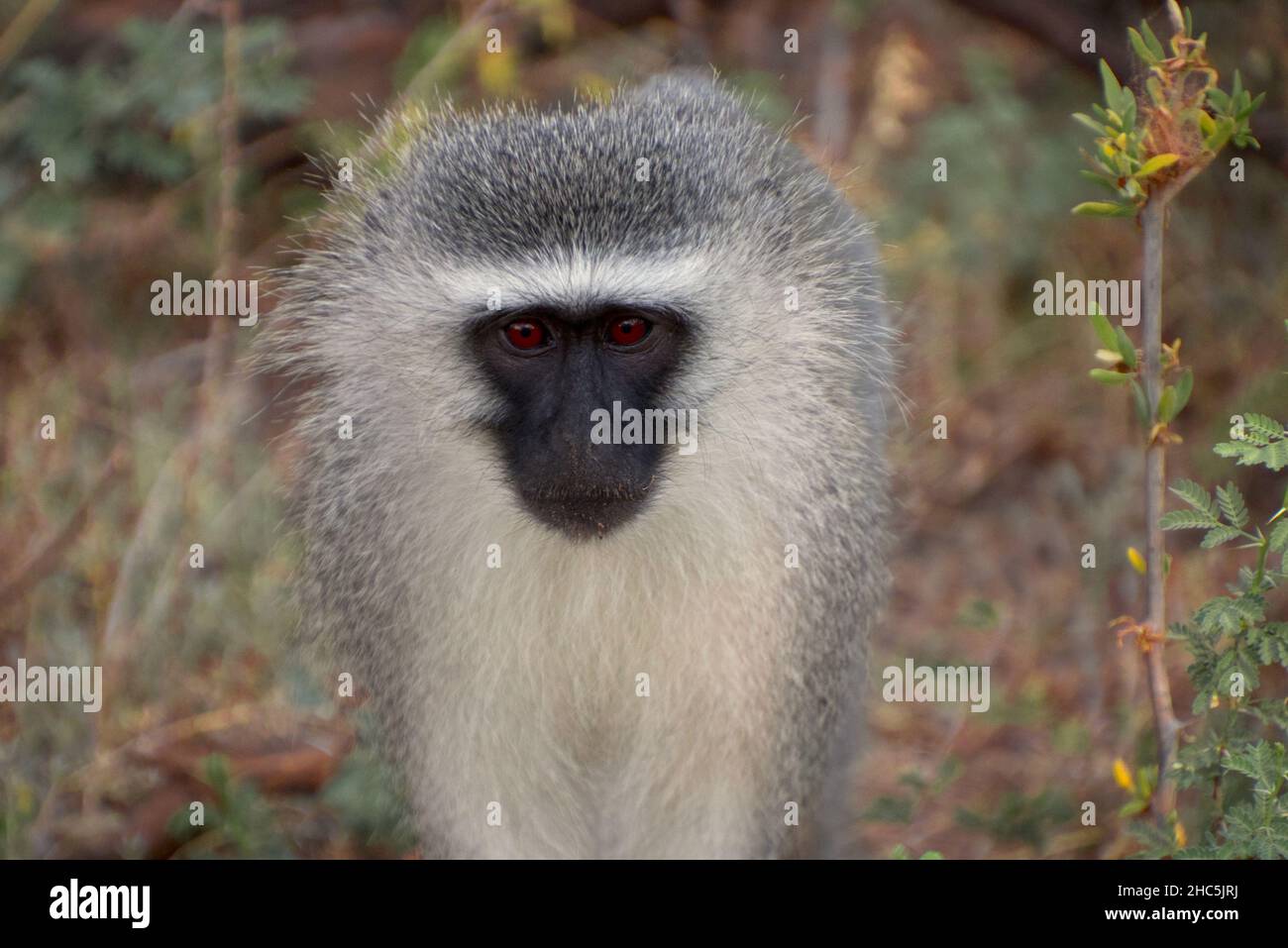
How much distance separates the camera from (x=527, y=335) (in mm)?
3195

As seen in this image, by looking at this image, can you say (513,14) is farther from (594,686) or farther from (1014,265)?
(594,686)

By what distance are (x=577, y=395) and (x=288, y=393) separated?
2565 mm

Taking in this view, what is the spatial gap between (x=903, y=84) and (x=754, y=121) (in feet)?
6.59

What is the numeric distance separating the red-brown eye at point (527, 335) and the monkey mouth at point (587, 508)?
0.31 metres

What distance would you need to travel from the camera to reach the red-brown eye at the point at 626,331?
317 centimetres

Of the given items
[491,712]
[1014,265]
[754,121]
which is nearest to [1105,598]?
[1014,265]

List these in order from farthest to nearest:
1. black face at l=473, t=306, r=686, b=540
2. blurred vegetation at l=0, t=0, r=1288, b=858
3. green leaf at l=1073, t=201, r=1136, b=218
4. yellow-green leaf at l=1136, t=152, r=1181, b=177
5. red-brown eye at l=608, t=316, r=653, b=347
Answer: blurred vegetation at l=0, t=0, r=1288, b=858
red-brown eye at l=608, t=316, r=653, b=347
black face at l=473, t=306, r=686, b=540
green leaf at l=1073, t=201, r=1136, b=218
yellow-green leaf at l=1136, t=152, r=1181, b=177

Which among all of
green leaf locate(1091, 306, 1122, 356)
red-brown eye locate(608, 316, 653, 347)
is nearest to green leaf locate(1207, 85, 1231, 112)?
green leaf locate(1091, 306, 1122, 356)

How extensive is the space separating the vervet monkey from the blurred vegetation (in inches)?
19.4

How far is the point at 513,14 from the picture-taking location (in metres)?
5.90

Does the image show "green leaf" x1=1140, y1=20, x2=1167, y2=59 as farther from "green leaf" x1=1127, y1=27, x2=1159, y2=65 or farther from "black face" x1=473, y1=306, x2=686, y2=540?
"black face" x1=473, y1=306, x2=686, y2=540

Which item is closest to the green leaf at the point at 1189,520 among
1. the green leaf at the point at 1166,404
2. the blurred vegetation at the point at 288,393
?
the green leaf at the point at 1166,404

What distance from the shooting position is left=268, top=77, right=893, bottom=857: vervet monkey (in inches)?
127

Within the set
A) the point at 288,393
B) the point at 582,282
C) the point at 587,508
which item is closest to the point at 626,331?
the point at 582,282
